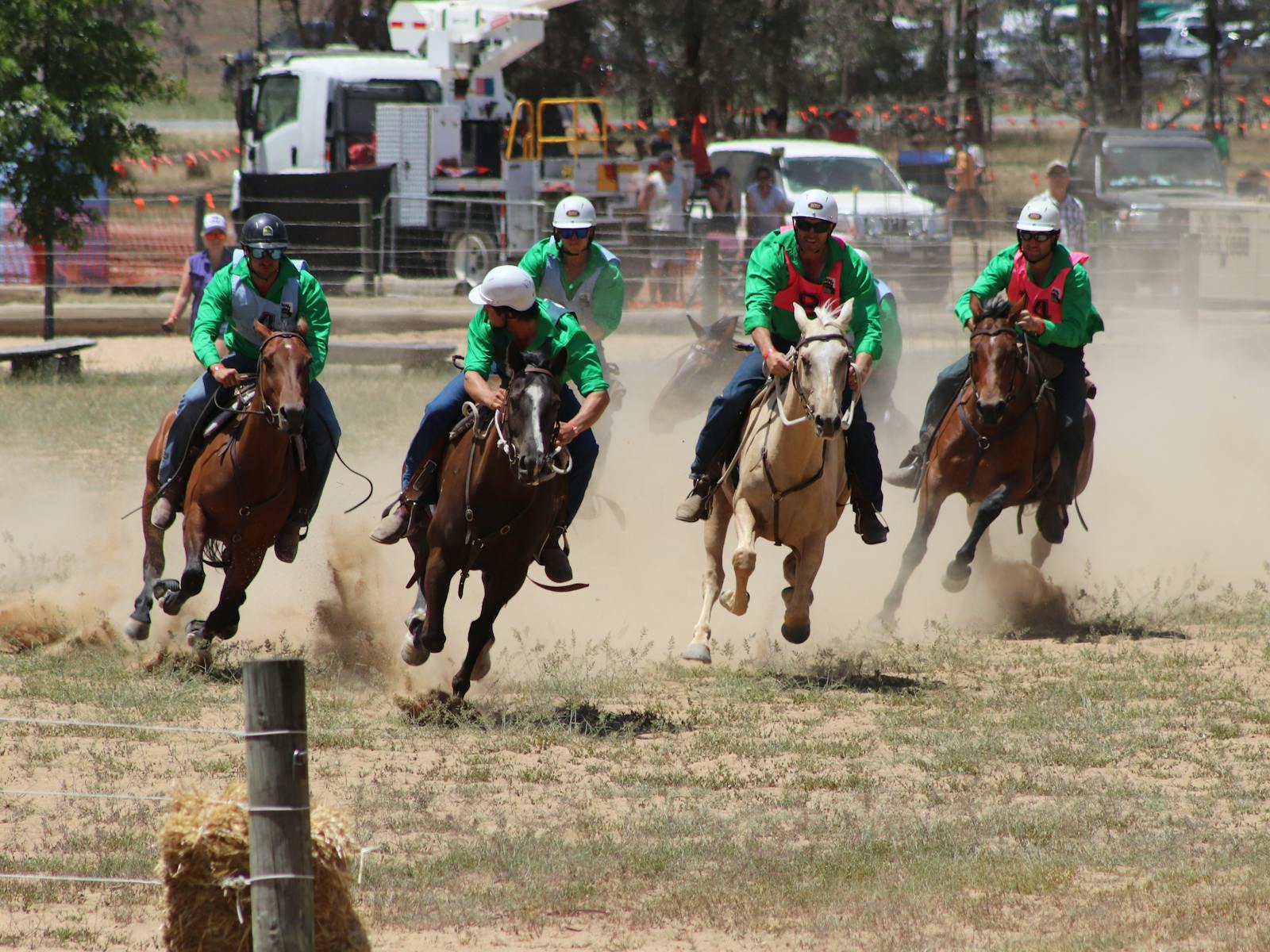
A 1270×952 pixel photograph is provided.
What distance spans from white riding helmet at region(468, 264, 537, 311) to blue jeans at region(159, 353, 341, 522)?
155 centimetres

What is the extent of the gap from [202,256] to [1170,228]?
13403 mm

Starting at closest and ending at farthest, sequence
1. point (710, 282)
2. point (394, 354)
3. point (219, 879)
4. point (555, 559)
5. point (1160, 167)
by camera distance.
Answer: point (219, 879), point (555, 559), point (394, 354), point (710, 282), point (1160, 167)

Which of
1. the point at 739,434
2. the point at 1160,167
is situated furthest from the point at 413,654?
the point at 1160,167

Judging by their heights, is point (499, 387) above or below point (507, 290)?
below

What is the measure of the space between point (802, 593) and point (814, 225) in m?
2.16

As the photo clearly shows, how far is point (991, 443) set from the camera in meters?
11.5

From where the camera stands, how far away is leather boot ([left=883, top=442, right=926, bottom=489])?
478 inches

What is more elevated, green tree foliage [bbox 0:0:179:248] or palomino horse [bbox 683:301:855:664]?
green tree foliage [bbox 0:0:179:248]

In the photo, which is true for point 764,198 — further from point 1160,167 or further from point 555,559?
point 555,559

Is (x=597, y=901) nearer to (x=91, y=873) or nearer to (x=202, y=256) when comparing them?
(x=91, y=873)

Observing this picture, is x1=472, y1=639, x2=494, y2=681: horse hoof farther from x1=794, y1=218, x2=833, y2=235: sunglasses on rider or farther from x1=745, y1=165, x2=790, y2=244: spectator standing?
x1=745, y1=165, x2=790, y2=244: spectator standing

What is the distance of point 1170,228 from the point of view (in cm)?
2377

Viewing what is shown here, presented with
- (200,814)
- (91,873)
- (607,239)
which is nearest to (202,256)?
(607,239)

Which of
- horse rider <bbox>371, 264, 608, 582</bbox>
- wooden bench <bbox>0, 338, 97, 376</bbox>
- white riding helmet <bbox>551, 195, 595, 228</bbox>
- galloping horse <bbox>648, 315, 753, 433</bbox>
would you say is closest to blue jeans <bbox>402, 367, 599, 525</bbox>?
horse rider <bbox>371, 264, 608, 582</bbox>
